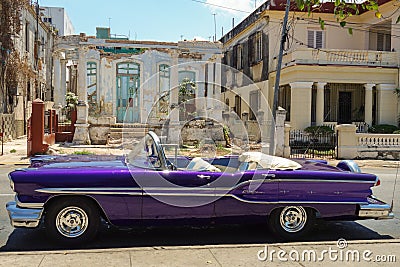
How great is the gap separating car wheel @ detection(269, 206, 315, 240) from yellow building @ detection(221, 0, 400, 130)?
1531cm

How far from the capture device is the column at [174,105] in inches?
818

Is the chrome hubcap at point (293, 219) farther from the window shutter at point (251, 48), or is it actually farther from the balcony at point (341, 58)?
the window shutter at point (251, 48)

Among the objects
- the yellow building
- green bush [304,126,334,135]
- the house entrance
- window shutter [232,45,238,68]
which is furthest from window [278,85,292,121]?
window shutter [232,45,238,68]

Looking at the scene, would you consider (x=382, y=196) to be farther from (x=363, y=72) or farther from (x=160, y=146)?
(x=363, y=72)

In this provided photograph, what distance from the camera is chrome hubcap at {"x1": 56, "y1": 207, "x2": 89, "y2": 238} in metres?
5.50

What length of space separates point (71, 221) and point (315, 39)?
22064mm

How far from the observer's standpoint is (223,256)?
4934 mm

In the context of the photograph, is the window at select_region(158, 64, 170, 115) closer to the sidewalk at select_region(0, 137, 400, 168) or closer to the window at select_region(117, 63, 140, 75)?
the window at select_region(117, 63, 140, 75)

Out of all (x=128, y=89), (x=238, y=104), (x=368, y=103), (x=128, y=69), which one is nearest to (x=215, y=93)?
(x=128, y=89)

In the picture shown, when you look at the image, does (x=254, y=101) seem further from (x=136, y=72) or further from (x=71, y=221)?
(x=71, y=221)

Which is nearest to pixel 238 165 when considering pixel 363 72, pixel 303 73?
pixel 303 73

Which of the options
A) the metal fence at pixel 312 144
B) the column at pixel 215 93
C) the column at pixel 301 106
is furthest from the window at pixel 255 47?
the metal fence at pixel 312 144

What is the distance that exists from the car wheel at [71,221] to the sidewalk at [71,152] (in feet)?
33.0

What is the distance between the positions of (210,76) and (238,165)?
18.5 meters
